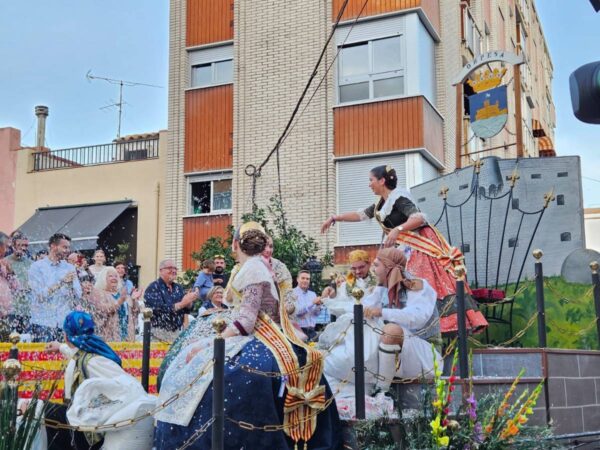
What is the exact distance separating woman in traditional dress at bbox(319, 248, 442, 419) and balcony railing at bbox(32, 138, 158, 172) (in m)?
16.0

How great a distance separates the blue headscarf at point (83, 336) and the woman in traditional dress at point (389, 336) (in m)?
1.85

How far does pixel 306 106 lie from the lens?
1919 centimetres

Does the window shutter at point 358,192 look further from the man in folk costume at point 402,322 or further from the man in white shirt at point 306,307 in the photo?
the man in folk costume at point 402,322

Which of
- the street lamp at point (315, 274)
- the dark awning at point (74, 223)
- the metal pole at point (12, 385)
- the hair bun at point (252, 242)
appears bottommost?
the metal pole at point (12, 385)

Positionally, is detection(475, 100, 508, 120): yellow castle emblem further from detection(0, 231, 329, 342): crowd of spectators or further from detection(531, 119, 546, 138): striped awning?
detection(531, 119, 546, 138): striped awning

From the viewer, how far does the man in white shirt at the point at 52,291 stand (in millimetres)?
9703

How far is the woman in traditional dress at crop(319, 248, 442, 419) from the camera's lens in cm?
641

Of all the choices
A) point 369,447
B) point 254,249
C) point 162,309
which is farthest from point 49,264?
point 369,447

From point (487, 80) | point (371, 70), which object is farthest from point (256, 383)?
point (371, 70)

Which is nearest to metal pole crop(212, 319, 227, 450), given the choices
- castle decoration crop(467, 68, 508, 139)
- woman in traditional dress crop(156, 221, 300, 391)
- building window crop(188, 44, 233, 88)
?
woman in traditional dress crop(156, 221, 300, 391)

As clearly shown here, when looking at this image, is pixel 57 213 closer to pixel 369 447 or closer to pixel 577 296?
pixel 577 296

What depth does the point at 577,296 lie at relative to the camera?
9297 mm

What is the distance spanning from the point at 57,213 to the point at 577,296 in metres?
16.8

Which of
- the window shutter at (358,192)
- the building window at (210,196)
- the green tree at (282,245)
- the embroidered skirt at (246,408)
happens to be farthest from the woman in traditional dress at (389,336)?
the building window at (210,196)
